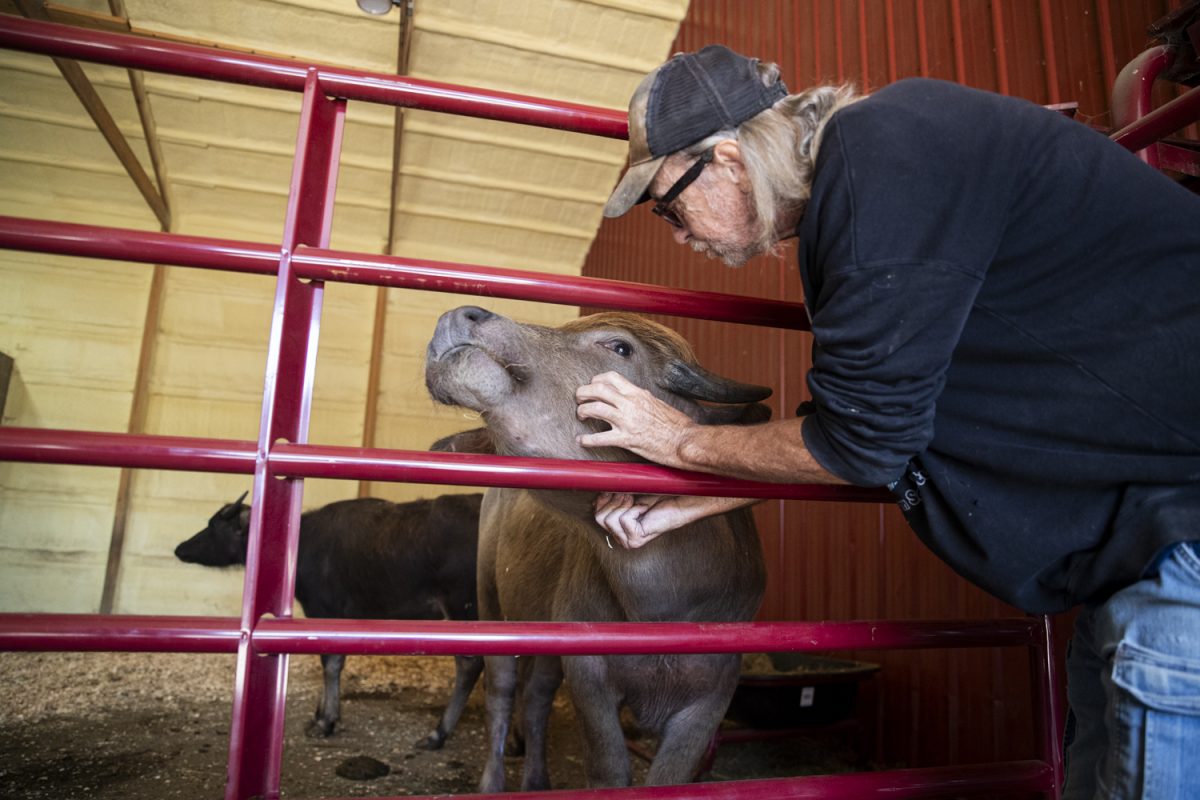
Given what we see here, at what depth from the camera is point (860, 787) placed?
1.75 m

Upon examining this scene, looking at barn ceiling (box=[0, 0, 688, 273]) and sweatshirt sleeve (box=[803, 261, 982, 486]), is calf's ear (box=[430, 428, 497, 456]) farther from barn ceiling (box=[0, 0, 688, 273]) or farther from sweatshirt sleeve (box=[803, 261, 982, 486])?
barn ceiling (box=[0, 0, 688, 273])

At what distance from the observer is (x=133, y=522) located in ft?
36.7

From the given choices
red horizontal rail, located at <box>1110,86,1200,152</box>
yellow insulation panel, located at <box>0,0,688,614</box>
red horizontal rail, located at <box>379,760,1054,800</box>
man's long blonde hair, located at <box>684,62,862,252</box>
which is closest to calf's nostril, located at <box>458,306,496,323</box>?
man's long blonde hair, located at <box>684,62,862,252</box>

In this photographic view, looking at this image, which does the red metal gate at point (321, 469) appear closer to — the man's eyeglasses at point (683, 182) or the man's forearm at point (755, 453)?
the man's forearm at point (755, 453)

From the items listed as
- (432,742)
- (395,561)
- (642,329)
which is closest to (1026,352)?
(642,329)

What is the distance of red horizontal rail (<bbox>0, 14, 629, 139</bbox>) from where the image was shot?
1755 mm

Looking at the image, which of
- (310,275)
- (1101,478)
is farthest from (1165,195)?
(310,275)

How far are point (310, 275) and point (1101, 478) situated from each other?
1564mm

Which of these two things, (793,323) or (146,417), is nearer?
(793,323)

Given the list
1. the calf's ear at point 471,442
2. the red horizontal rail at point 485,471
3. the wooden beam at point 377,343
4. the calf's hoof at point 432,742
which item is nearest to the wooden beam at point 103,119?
the wooden beam at point 377,343

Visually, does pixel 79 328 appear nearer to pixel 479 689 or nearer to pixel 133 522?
pixel 133 522

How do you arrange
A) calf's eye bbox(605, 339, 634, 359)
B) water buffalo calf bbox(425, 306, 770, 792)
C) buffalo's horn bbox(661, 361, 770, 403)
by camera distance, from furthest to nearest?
calf's eye bbox(605, 339, 634, 359)
buffalo's horn bbox(661, 361, 770, 403)
water buffalo calf bbox(425, 306, 770, 792)

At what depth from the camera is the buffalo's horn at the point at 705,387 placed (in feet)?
8.00

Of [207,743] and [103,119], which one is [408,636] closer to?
[207,743]
